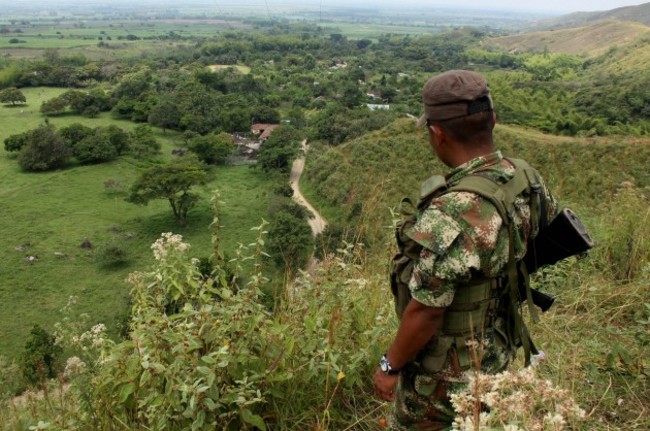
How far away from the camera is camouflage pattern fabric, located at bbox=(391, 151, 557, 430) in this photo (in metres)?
1.44

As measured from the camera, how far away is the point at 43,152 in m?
27.2

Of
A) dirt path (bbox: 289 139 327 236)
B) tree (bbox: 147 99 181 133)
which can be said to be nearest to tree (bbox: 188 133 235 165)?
dirt path (bbox: 289 139 327 236)

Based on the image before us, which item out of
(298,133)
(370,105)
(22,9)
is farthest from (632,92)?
(22,9)

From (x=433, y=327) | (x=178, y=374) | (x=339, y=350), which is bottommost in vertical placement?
(x=339, y=350)

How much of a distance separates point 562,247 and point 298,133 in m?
31.7

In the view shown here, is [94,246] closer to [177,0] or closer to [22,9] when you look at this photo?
[177,0]

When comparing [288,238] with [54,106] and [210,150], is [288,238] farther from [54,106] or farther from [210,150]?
[54,106]

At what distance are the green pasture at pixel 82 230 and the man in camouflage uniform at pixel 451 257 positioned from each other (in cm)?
1107

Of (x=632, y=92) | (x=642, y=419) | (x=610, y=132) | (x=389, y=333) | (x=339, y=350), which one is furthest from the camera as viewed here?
(x=632, y=92)

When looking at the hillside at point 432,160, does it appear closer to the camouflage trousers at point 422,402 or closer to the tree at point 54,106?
the camouflage trousers at point 422,402

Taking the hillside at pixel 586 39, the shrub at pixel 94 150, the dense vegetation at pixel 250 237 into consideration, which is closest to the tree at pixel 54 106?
the dense vegetation at pixel 250 237

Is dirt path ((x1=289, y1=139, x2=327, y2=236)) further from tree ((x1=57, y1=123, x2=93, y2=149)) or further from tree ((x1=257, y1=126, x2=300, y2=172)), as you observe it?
tree ((x1=57, y1=123, x2=93, y2=149))

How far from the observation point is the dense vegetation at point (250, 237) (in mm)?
1928

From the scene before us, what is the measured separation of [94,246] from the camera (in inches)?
768
